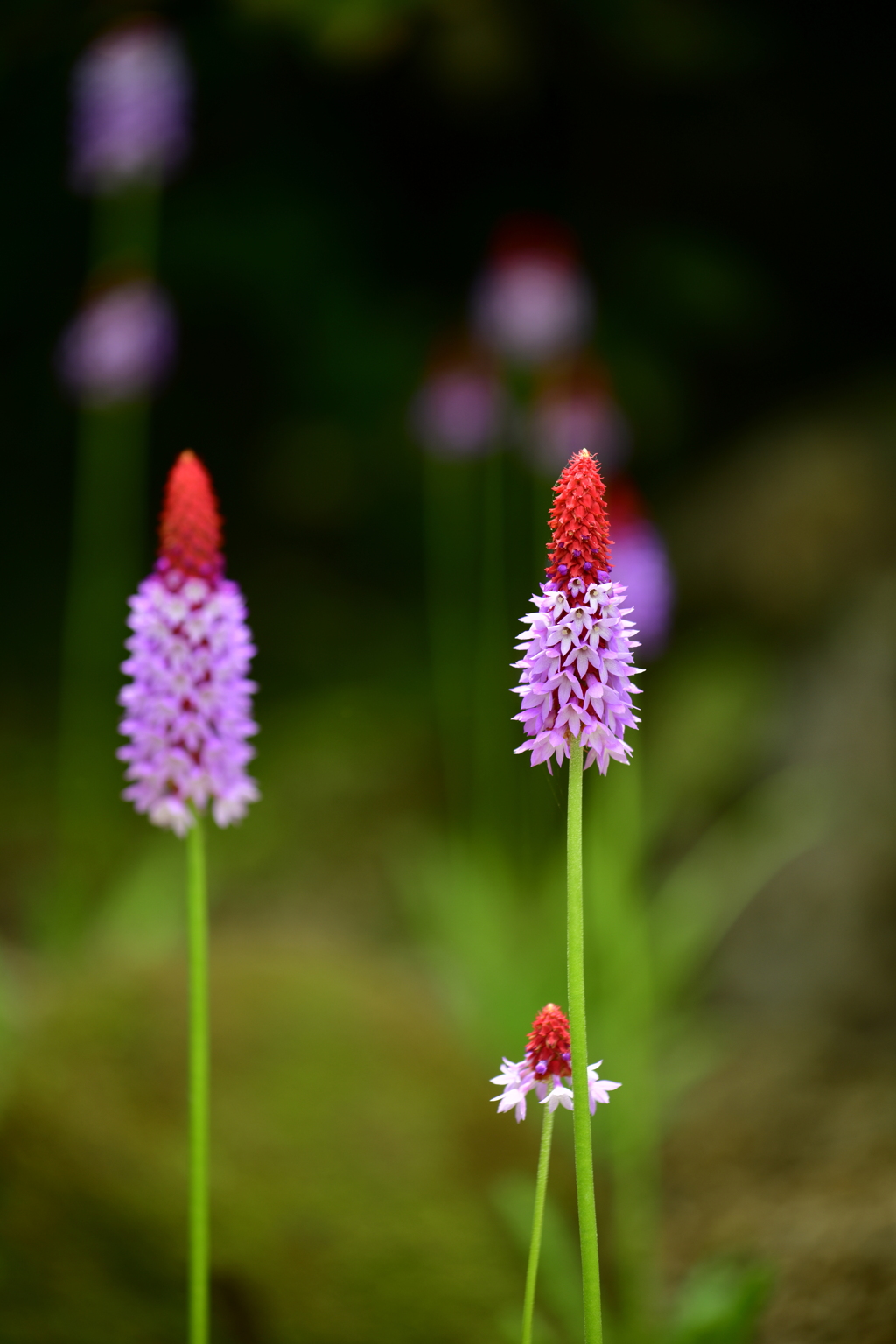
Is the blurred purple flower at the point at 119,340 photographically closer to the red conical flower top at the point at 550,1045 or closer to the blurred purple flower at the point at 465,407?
the blurred purple flower at the point at 465,407

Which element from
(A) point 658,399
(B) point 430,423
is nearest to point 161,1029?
(B) point 430,423

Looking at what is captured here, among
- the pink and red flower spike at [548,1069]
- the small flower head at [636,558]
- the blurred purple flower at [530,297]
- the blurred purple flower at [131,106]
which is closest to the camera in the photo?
the pink and red flower spike at [548,1069]

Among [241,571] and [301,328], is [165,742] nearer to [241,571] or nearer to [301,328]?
[301,328]

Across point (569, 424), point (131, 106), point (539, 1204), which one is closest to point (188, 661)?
point (539, 1204)

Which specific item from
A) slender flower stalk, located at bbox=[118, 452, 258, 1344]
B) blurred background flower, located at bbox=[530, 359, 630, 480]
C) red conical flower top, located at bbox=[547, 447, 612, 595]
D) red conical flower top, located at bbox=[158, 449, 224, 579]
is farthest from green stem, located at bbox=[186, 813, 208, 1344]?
blurred background flower, located at bbox=[530, 359, 630, 480]

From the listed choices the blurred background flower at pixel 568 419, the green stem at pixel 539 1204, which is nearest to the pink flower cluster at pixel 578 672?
the green stem at pixel 539 1204

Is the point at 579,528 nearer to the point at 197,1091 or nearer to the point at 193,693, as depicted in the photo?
the point at 193,693
